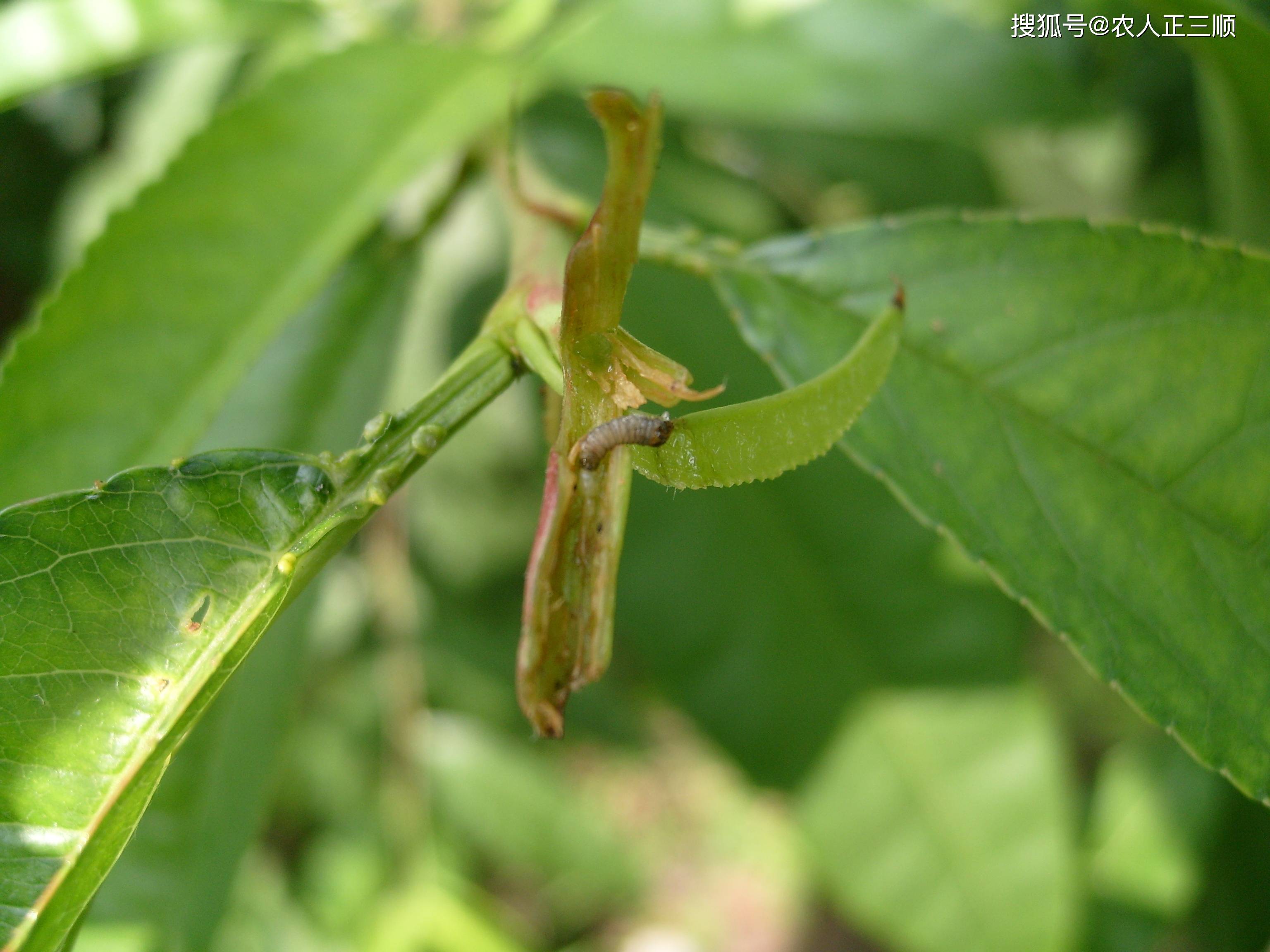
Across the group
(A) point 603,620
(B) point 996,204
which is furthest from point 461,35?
(A) point 603,620

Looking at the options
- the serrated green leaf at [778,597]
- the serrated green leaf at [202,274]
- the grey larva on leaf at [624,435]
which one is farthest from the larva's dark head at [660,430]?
the serrated green leaf at [778,597]

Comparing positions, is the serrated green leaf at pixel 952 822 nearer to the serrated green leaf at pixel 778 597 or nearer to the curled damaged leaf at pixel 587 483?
the serrated green leaf at pixel 778 597

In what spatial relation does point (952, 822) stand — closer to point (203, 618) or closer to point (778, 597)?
point (778, 597)

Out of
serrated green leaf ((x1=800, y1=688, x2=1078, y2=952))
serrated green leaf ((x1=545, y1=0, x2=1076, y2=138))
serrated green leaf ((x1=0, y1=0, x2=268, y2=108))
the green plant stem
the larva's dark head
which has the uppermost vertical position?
serrated green leaf ((x1=0, y1=0, x2=268, y2=108))

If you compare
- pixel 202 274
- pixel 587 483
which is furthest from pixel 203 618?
pixel 202 274

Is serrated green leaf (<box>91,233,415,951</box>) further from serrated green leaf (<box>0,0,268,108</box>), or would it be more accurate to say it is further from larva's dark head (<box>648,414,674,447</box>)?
larva's dark head (<box>648,414,674,447</box>)

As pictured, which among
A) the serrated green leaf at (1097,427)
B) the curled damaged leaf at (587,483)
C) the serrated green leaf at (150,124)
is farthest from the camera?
the serrated green leaf at (150,124)

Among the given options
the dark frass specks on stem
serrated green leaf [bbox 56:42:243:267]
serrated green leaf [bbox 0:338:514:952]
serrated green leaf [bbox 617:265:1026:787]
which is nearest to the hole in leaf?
serrated green leaf [bbox 0:338:514:952]
